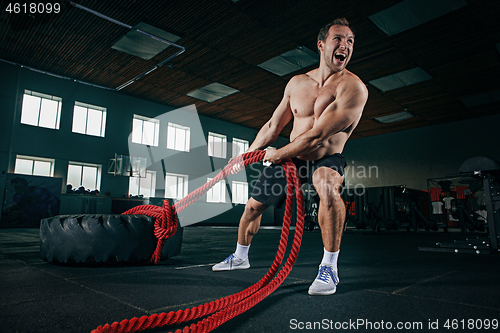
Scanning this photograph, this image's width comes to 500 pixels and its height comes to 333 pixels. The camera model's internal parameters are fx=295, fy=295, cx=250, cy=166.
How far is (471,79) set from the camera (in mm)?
7141

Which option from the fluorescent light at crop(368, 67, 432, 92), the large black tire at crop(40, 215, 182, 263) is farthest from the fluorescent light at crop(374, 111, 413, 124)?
the large black tire at crop(40, 215, 182, 263)

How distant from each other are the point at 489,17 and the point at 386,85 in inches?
103

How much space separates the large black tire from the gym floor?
0.08 m

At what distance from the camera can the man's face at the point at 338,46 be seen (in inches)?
61.7

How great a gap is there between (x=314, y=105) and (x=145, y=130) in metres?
8.46

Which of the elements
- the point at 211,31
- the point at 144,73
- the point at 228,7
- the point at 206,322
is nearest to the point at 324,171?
the point at 206,322

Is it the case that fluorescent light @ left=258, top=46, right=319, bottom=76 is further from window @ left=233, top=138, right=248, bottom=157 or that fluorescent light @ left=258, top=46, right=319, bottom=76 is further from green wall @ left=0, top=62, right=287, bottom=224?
window @ left=233, top=138, right=248, bottom=157

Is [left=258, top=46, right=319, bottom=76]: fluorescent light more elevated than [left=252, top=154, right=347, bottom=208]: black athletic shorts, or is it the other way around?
[left=258, top=46, right=319, bottom=76]: fluorescent light

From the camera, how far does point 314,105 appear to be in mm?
1669

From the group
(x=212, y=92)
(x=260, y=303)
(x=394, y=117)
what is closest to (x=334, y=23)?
(x=260, y=303)

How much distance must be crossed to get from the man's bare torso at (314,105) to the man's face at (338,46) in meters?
0.08

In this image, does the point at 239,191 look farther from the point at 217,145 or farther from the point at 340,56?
the point at 340,56

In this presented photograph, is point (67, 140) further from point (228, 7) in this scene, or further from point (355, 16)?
point (355, 16)

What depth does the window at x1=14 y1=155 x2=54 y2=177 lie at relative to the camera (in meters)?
7.25
